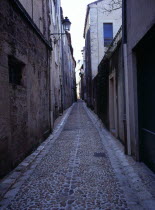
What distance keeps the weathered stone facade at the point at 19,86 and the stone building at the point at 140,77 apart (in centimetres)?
264

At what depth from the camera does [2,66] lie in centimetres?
447

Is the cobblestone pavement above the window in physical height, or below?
below

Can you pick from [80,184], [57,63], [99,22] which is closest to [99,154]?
[80,184]

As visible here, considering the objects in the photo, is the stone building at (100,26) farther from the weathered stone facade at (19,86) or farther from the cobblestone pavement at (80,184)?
the cobblestone pavement at (80,184)

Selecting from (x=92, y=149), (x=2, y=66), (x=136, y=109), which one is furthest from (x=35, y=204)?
(x=92, y=149)

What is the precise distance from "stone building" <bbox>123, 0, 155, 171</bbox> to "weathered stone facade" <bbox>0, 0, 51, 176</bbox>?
264cm

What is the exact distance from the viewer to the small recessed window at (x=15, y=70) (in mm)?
5336

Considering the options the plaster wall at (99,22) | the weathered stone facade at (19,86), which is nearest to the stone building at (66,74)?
the plaster wall at (99,22)

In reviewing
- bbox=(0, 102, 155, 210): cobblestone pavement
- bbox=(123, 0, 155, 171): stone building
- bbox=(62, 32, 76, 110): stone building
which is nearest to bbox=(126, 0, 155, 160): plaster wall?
bbox=(123, 0, 155, 171): stone building

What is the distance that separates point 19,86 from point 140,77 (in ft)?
9.51

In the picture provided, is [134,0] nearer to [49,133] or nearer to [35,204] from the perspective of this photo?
[35,204]

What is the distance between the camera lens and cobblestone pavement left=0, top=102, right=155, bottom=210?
3.26 metres

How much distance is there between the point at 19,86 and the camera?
5586 millimetres

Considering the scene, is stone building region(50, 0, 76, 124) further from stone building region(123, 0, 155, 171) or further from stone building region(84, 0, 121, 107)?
stone building region(123, 0, 155, 171)
